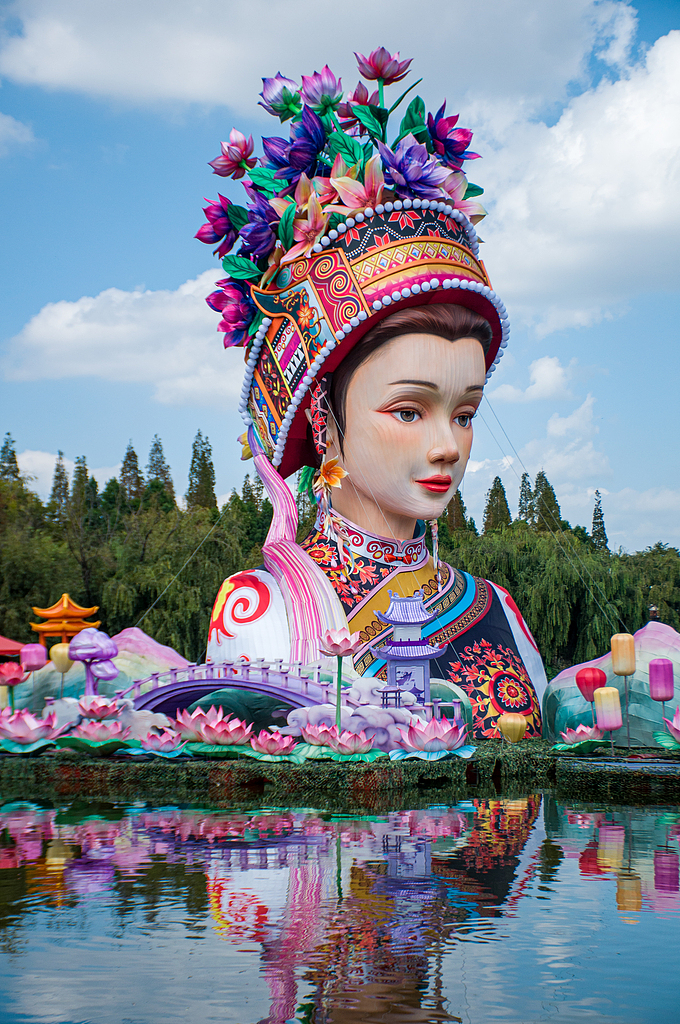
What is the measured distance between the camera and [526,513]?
32.4 meters

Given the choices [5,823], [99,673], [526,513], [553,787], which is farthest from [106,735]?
[526,513]

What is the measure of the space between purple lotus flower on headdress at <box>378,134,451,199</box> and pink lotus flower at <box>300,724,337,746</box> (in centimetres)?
476

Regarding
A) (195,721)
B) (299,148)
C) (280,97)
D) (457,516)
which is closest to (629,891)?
(195,721)

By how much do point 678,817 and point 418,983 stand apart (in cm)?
349

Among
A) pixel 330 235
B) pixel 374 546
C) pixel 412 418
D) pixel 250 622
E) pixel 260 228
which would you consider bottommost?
pixel 250 622

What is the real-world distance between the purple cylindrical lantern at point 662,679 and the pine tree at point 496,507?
90.6ft

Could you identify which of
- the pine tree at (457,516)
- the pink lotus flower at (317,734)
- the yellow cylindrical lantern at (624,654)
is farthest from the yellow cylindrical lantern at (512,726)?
the pine tree at (457,516)

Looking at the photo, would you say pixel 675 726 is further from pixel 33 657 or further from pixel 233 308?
pixel 33 657

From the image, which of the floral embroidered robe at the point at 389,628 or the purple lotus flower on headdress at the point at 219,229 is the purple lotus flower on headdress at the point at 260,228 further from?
the floral embroidered robe at the point at 389,628

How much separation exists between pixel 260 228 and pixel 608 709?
5411 mm

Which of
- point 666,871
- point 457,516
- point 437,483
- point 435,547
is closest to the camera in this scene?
point 666,871

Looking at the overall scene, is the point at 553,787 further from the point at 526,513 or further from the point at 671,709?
the point at 526,513

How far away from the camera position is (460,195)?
913 centimetres

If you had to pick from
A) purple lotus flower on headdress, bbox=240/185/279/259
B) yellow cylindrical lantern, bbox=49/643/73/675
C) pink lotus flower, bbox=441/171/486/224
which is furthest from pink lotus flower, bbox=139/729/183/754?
pink lotus flower, bbox=441/171/486/224
